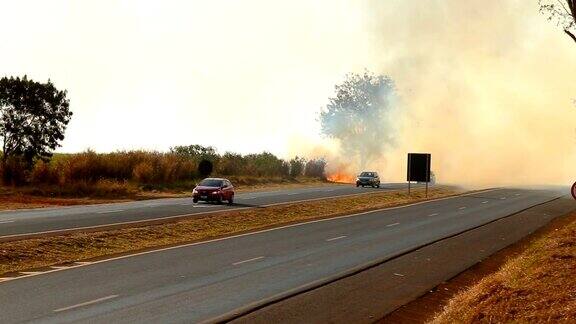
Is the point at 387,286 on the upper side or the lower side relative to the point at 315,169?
lower

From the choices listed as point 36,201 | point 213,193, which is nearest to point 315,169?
point 213,193

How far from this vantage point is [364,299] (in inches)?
603

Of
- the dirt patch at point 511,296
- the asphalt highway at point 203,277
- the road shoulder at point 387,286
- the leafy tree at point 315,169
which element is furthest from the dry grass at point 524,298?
the leafy tree at point 315,169

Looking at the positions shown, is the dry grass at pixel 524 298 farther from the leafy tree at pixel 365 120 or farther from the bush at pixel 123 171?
the leafy tree at pixel 365 120

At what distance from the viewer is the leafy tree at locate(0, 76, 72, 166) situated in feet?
174

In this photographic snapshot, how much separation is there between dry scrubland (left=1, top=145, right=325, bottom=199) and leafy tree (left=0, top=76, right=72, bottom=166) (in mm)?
1299

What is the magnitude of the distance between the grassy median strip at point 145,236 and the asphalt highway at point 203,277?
1.58 meters

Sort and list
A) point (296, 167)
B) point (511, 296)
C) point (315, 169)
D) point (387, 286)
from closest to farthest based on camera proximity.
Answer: point (511, 296), point (387, 286), point (296, 167), point (315, 169)

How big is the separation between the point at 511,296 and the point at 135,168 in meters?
48.4

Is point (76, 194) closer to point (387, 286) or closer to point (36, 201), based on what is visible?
point (36, 201)

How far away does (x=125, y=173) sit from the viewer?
5844 centimetres

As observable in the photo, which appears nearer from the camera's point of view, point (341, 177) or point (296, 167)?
point (296, 167)

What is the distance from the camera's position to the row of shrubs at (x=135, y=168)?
50.4m

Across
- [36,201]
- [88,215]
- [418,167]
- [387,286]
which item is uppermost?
[418,167]
